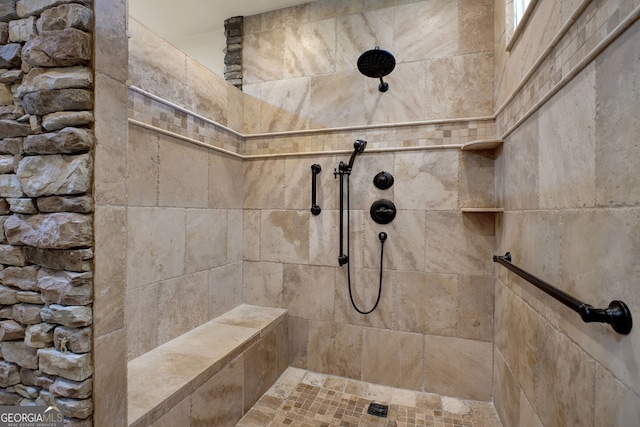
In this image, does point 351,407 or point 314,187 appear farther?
point 314,187

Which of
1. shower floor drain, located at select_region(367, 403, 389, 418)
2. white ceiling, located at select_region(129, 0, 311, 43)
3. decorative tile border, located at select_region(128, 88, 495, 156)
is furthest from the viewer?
white ceiling, located at select_region(129, 0, 311, 43)

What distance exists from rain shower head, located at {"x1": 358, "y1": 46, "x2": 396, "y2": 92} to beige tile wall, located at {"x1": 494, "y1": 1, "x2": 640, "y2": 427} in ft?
2.35

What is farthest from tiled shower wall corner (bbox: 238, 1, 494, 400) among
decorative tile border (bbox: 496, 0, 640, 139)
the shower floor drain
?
decorative tile border (bbox: 496, 0, 640, 139)

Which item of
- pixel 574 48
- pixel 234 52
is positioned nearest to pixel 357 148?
pixel 574 48

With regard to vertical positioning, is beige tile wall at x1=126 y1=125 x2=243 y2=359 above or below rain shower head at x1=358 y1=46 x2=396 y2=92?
below

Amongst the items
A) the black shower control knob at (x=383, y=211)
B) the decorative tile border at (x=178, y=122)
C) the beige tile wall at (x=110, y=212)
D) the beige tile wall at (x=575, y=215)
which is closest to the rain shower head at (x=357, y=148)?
the black shower control knob at (x=383, y=211)

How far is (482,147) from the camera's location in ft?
6.54

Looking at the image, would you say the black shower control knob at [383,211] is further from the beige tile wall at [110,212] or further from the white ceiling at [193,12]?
the white ceiling at [193,12]

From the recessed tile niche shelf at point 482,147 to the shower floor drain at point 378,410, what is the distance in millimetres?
1497

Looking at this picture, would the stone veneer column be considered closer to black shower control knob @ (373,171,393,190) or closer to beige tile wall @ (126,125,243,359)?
beige tile wall @ (126,125,243,359)

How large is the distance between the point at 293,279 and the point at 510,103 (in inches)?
79.4

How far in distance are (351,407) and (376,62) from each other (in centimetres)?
239

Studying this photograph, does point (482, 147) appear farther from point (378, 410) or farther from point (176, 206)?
point (176, 206)

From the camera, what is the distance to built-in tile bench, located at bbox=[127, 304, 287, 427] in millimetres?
1379
